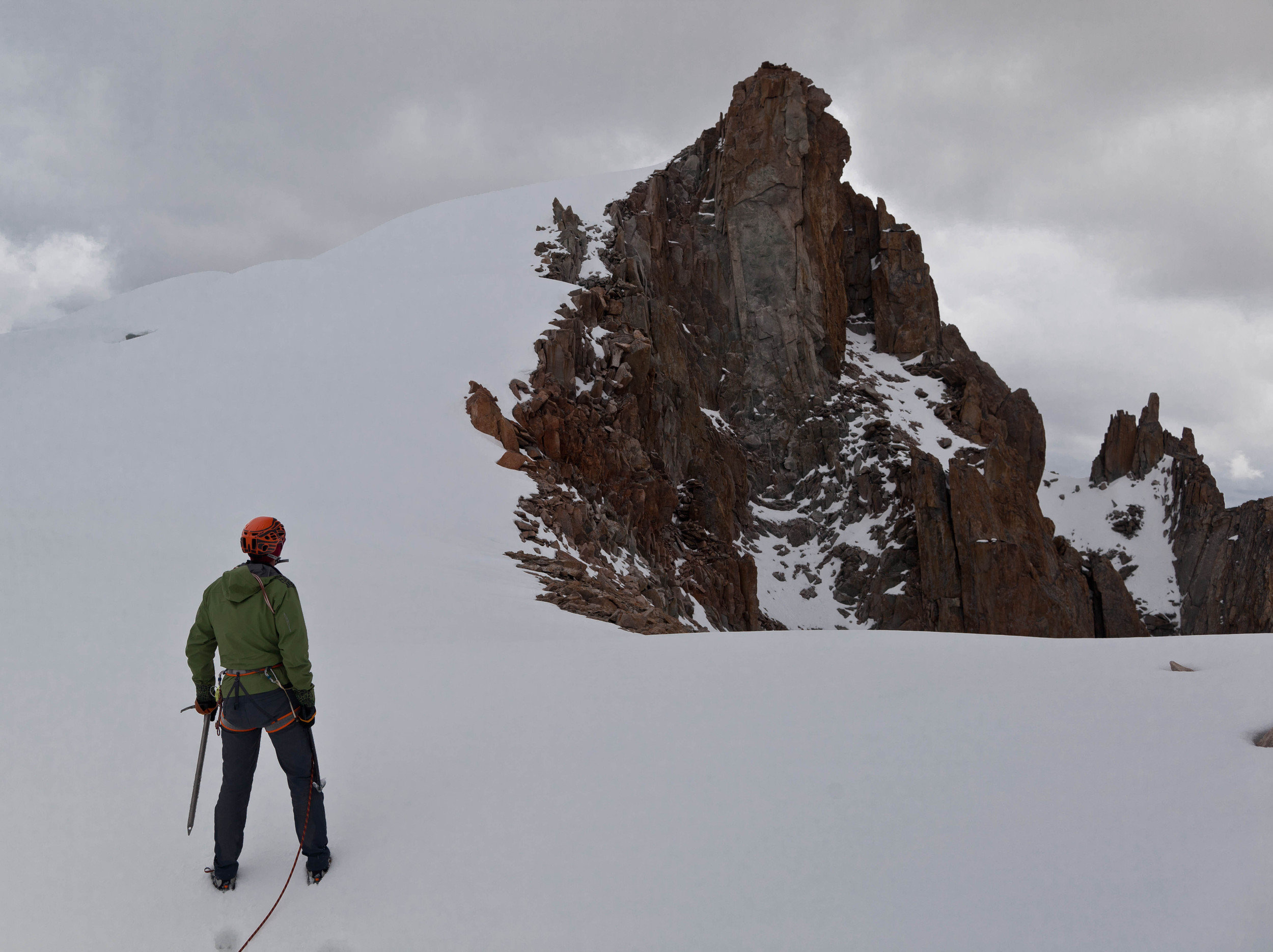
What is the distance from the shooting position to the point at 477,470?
17750 mm

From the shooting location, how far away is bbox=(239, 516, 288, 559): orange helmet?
4332 millimetres

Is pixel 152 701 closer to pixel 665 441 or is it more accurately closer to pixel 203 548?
pixel 203 548

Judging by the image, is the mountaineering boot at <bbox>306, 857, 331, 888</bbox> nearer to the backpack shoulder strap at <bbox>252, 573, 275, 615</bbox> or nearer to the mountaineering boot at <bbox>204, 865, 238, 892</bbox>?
the mountaineering boot at <bbox>204, 865, 238, 892</bbox>

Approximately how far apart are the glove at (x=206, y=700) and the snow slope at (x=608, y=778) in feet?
2.87

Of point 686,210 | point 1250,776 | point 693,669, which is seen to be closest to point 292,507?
point 693,669

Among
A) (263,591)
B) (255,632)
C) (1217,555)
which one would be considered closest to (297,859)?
(255,632)

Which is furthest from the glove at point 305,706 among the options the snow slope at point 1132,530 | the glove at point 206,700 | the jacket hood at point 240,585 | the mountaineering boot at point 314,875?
the snow slope at point 1132,530

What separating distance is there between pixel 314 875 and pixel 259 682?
1.11 meters

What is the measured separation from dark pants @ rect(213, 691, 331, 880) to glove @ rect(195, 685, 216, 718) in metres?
0.17

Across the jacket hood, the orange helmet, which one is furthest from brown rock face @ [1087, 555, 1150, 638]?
the jacket hood

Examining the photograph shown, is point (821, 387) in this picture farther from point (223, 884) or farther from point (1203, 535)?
point (223, 884)

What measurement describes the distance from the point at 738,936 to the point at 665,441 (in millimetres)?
32417

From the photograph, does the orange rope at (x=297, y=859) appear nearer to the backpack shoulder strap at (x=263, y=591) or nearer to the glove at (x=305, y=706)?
the glove at (x=305, y=706)

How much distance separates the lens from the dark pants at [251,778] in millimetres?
4008
